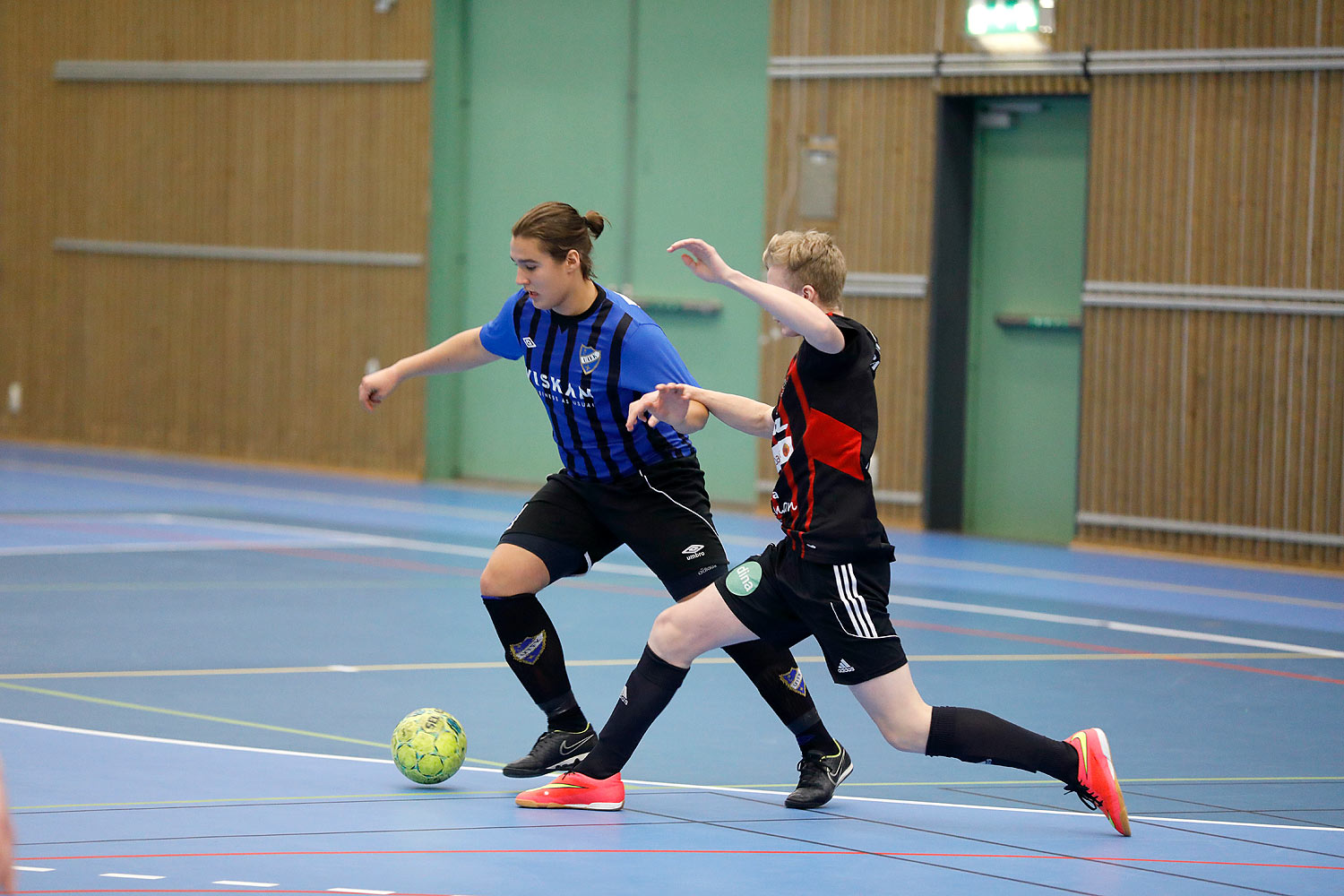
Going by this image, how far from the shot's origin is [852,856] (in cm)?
476

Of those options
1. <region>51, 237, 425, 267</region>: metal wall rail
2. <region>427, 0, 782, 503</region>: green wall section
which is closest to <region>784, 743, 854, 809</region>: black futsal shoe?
<region>427, 0, 782, 503</region>: green wall section

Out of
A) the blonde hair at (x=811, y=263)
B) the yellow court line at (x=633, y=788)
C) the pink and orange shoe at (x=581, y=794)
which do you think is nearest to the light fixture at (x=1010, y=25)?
the yellow court line at (x=633, y=788)

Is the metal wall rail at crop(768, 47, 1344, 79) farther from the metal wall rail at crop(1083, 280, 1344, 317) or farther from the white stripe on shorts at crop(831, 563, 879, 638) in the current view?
the white stripe on shorts at crop(831, 563, 879, 638)

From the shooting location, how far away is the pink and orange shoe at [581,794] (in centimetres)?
522

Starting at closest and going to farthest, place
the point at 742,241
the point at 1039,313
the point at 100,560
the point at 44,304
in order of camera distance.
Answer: the point at 100,560
the point at 1039,313
the point at 742,241
the point at 44,304

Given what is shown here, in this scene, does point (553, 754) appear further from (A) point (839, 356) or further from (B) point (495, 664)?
(B) point (495, 664)

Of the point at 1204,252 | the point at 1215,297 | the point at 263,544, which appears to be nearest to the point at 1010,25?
the point at 1204,252

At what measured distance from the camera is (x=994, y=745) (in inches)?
196

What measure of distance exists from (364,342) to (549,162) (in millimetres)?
2447

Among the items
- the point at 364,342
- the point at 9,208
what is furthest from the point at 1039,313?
the point at 9,208

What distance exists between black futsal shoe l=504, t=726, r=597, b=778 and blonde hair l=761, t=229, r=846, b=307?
1.67 m

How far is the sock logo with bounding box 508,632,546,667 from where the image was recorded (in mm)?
5641

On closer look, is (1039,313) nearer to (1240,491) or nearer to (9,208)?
(1240,491)

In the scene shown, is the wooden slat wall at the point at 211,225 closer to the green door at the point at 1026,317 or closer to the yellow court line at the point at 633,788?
the green door at the point at 1026,317
